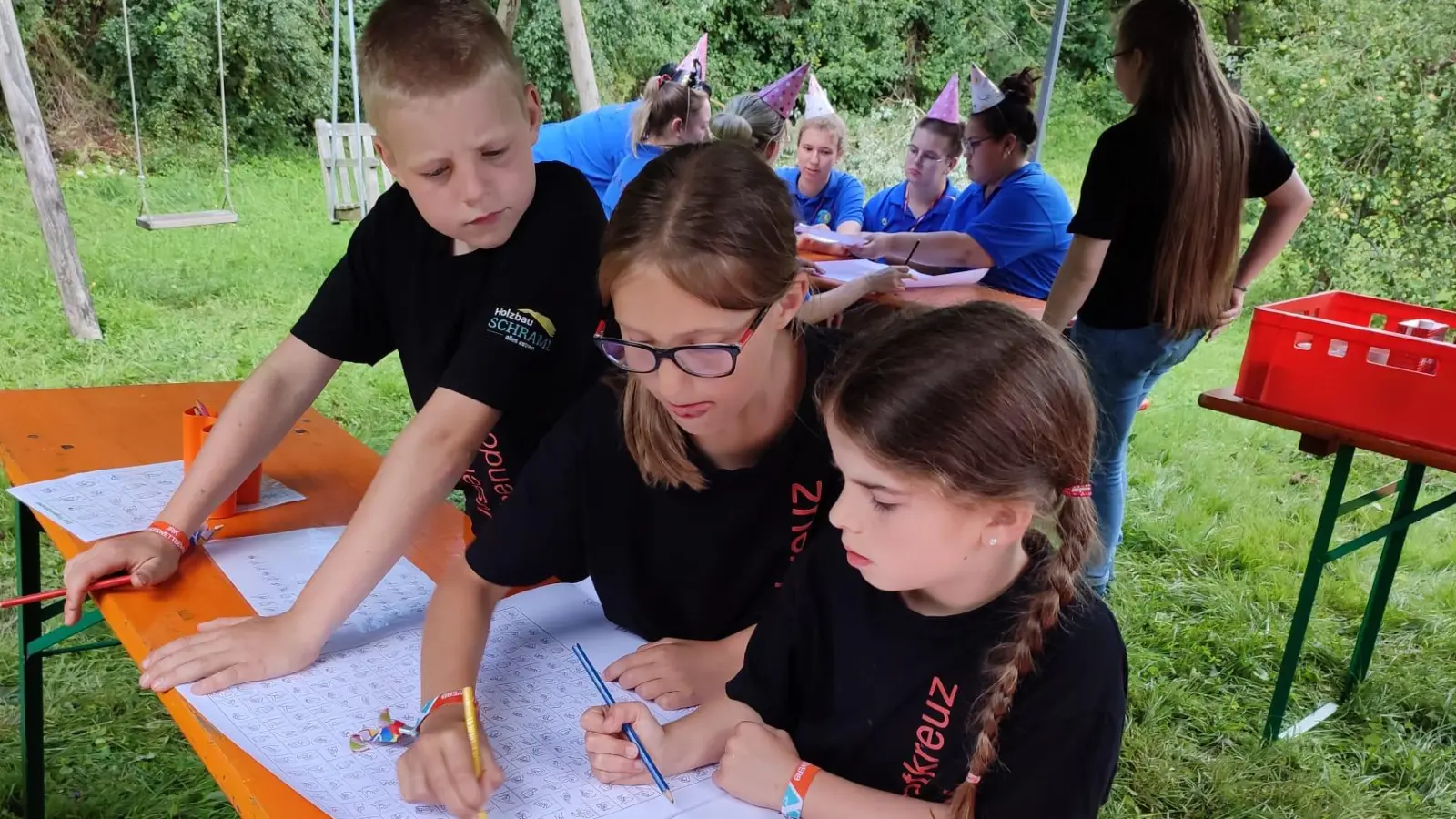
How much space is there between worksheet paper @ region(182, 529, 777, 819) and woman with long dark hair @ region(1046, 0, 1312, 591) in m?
1.71

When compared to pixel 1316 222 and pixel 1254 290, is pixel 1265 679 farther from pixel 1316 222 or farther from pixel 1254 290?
pixel 1254 290

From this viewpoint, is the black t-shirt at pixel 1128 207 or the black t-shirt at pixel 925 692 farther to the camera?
the black t-shirt at pixel 1128 207

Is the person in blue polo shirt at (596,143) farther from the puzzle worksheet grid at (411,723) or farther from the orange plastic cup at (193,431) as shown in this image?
the puzzle worksheet grid at (411,723)

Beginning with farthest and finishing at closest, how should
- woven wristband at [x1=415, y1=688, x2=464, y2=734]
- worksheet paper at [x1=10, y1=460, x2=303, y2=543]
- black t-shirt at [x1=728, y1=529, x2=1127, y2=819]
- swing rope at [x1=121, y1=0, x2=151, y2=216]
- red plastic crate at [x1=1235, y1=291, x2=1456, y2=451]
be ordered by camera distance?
swing rope at [x1=121, y1=0, x2=151, y2=216] → red plastic crate at [x1=1235, y1=291, x2=1456, y2=451] → worksheet paper at [x1=10, y1=460, x2=303, y2=543] → woven wristband at [x1=415, y1=688, x2=464, y2=734] → black t-shirt at [x1=728, y1=529, x2=1127, y2=819]

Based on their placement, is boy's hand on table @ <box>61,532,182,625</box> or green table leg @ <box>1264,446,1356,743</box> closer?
boy's hand on table @ <box>61,532,182,625</box>

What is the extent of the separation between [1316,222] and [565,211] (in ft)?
24.1

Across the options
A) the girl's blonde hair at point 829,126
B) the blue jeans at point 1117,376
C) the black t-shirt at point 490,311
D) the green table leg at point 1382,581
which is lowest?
the green table leg at point 1382,581

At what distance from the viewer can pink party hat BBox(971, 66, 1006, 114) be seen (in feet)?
11.8

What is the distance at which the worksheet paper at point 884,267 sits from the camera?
3.32 m

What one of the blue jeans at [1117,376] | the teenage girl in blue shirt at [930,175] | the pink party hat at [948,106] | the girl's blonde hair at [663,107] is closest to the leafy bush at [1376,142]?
the pink party hat at [948,106]

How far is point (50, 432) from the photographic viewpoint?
1.70 metres

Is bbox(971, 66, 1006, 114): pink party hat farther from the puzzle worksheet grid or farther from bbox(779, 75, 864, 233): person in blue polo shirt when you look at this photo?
the puzzle worksheet grid

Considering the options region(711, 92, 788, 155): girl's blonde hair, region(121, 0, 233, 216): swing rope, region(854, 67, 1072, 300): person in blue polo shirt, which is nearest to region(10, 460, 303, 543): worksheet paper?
region(711, 92, 788, 155): girl's blonde hair

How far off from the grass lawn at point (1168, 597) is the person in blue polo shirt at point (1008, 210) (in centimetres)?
110
